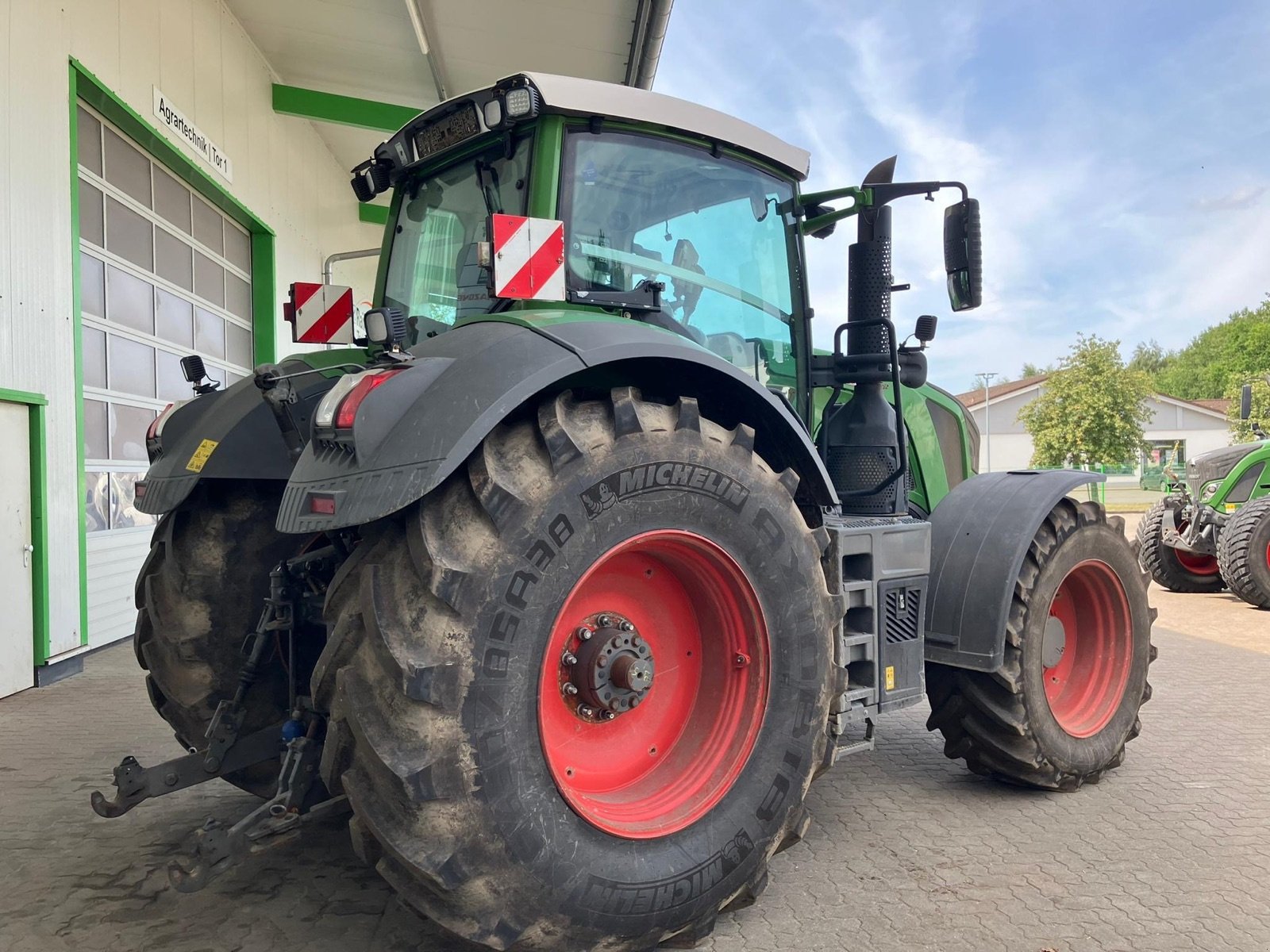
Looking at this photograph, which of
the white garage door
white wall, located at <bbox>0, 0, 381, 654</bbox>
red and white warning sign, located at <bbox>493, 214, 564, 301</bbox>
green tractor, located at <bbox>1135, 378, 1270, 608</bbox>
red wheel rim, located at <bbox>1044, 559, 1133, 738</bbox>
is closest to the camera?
red and white warning sign, located at <bbox>493, 214, 564, 301</bbox>

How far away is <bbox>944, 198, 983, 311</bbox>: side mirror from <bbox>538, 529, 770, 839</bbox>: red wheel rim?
1760 millimetres

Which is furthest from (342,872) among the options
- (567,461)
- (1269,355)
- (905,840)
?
(1269,355)

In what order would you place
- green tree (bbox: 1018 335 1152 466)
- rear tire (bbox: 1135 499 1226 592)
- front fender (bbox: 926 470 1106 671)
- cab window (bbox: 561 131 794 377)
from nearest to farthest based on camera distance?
cab window (bbox: 561 131 794 377), front fender (bbox: 926 470 1106 671), rear tire (bbox: 1135 499 1226 592), green tree (bbox: 1018 335 1152 466)

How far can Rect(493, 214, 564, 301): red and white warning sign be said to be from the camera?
105 inches

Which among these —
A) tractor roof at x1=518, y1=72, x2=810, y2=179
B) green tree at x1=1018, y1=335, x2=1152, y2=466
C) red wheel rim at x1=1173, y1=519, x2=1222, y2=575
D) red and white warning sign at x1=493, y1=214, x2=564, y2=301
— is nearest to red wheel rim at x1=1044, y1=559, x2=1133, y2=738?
tractor roof at x1=518, y1=72, x2=810, y2=179

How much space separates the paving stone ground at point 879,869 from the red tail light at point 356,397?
1.42m

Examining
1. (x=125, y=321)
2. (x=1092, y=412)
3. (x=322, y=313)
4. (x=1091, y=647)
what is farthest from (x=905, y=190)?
(x=1092, y=412)

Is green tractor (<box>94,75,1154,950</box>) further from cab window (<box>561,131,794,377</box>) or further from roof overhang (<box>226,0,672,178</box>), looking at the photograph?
roof overhang (<box>226,0,672,178</box>)

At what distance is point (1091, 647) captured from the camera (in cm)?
437

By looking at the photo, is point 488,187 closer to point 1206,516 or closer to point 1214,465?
point 1206,516

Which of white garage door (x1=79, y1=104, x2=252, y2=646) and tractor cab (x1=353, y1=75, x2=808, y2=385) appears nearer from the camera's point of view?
tractor cab (x1=353, y1=75, x2=808, y2=385)

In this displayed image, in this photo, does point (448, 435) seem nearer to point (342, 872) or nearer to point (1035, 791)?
point (342, 872)

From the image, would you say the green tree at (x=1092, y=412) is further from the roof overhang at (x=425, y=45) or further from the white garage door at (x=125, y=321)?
the white garage door at (x=125, y=321)

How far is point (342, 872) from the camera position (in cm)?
307
